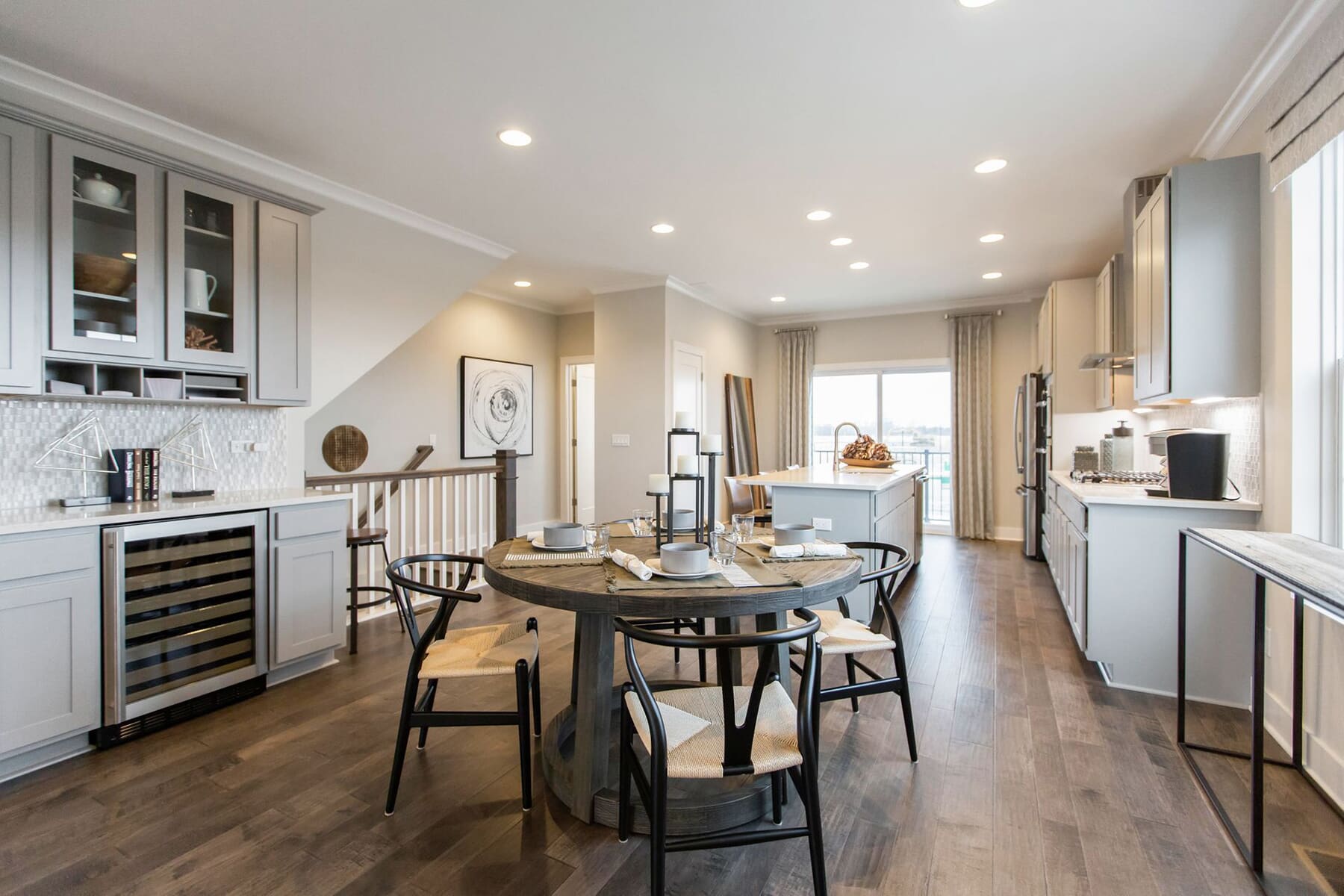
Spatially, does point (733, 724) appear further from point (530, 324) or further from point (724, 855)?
point (530, 324)

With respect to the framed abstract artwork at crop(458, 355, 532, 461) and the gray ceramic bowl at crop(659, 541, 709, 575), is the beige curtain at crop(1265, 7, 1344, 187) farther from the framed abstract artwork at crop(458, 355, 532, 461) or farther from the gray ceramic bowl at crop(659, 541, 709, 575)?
the framed abstract artwork at crop(458, 355, 532, 461)

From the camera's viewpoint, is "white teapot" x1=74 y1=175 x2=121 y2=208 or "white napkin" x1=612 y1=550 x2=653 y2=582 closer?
"white napkin" x1=612 y1=550 x2=653 y2=582

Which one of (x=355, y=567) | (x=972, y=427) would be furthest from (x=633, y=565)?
(x=972, y=427)

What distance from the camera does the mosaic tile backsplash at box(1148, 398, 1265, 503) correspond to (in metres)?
2.67

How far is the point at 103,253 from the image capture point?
2600 millimetres

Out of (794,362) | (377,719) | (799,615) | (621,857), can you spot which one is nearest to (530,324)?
(794,362)

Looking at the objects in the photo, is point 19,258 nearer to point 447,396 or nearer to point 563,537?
point 563,537

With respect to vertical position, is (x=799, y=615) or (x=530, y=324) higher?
(x=530, y=324)

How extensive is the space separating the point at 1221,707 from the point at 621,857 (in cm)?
272

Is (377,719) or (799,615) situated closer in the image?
(799,615)

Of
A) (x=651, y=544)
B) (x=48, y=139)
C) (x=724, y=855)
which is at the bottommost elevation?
(x=724, y=855)

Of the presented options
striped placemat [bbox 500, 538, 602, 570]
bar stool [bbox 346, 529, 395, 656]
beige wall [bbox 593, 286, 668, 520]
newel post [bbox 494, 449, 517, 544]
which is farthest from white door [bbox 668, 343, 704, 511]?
striped placemat [bbox 500, 538, 602, 570]

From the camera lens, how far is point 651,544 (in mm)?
2396

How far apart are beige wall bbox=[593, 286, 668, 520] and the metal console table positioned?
4.18 m
